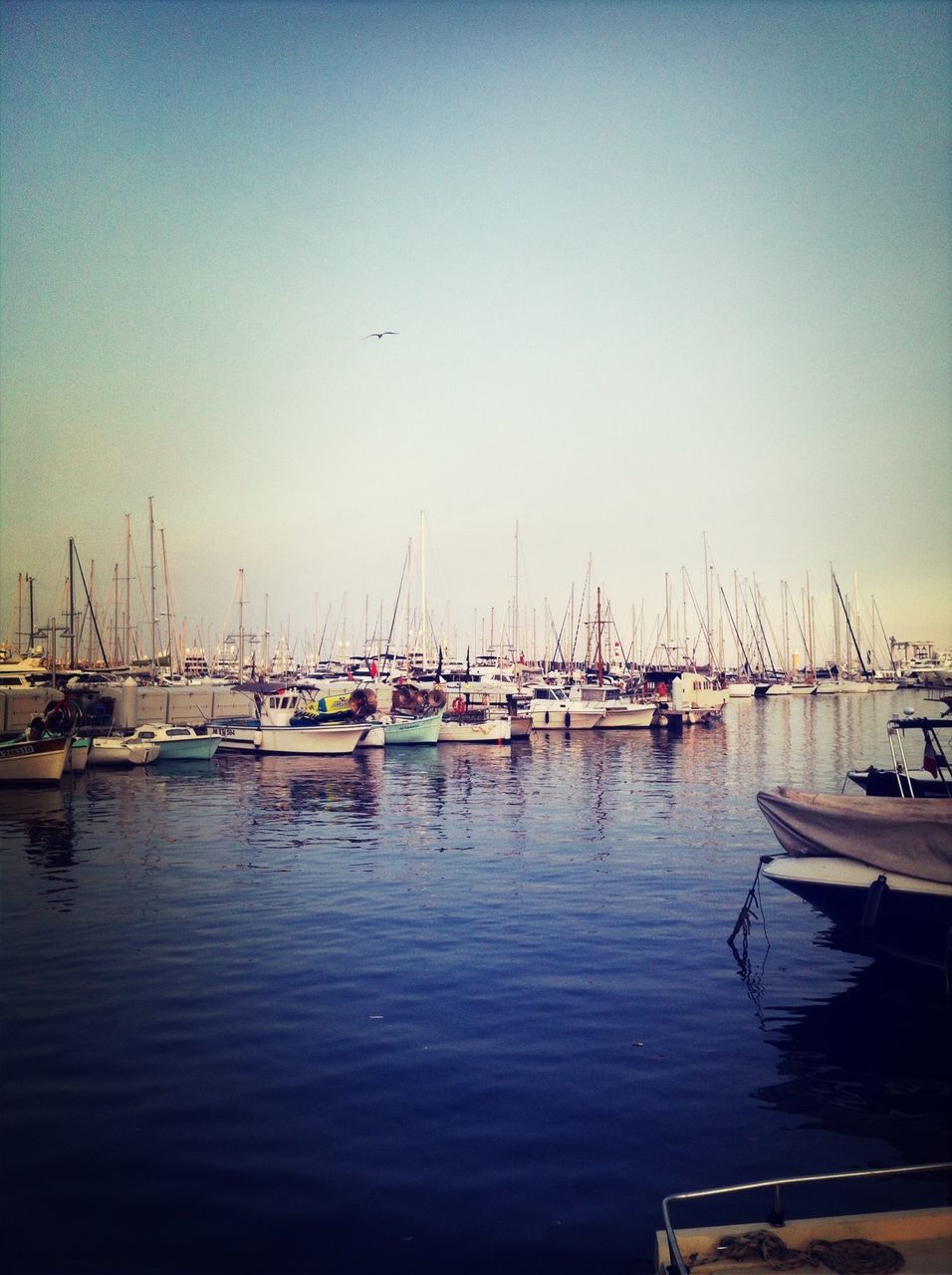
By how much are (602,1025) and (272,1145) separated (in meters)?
5.09

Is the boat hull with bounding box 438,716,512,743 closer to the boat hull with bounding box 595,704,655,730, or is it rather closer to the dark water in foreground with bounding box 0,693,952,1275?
the boat hull with bounding box 595,704,655,730

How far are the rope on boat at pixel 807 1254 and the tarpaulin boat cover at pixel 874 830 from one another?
9.57 m

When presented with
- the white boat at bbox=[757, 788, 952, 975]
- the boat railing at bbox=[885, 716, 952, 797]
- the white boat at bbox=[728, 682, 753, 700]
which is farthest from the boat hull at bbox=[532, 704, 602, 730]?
the white boat at bbox=[728, 682, 753, 700]

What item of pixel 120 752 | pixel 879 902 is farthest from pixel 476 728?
pixel 879 902

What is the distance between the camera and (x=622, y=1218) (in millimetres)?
8594

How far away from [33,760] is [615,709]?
161ft

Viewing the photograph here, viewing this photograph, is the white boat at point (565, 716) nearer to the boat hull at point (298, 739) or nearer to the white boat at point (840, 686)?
the boat hull at point (298, 739)

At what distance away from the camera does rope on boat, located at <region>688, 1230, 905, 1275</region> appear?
636cm

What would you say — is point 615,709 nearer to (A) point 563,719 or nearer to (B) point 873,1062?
(A) point 563,719

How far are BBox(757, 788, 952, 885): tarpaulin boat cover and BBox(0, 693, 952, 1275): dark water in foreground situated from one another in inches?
76.3

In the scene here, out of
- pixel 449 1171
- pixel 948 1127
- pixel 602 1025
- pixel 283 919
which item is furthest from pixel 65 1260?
pixel 283 919

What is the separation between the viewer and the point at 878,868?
1581 centimetres

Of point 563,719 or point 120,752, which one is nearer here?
point 120,752

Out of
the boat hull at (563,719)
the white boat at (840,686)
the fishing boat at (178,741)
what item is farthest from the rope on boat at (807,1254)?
the white boat at (840,686)
